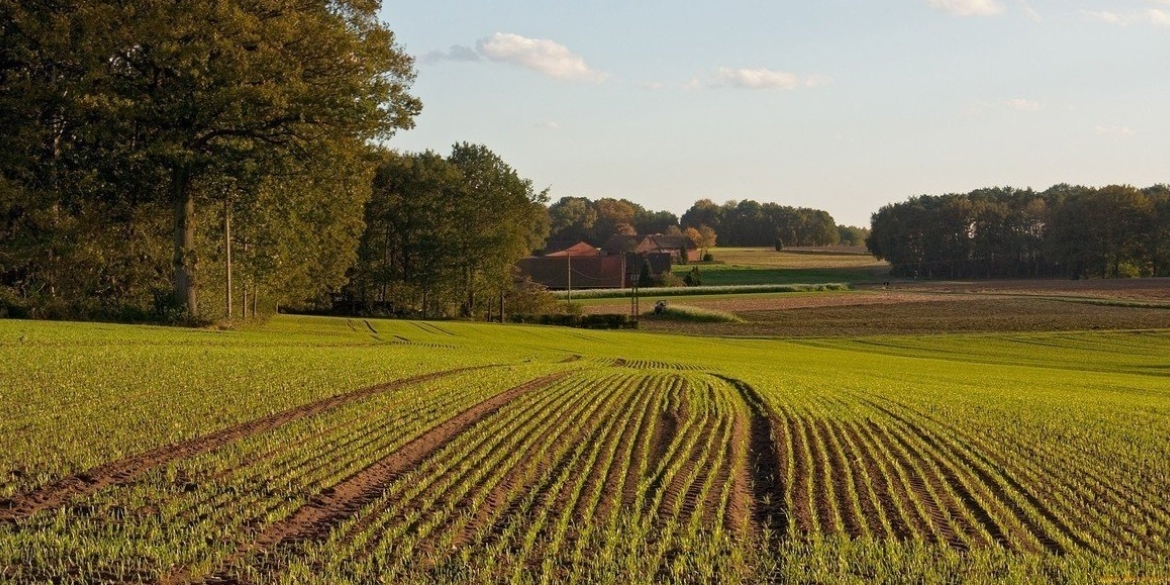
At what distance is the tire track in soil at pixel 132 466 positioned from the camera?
29.5 feet

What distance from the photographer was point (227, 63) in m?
34.0

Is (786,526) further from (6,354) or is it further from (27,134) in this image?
(27,134)

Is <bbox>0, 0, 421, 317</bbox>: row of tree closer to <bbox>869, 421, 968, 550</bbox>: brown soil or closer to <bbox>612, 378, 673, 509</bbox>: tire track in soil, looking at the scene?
<bbox>612, 378, 673, 509</bbox>: tire track in soil

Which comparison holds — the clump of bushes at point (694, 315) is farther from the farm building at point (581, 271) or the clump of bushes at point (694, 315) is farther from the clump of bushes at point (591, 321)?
the farm building at point (581, 271)

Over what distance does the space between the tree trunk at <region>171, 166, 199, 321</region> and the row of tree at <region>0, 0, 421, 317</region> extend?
0.18 ft

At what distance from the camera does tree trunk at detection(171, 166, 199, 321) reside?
36.2 m

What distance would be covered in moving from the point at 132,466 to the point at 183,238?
2822cm

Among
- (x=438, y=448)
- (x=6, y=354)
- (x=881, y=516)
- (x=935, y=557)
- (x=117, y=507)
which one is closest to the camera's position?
(x=935, y=557)

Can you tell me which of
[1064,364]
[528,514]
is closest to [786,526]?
[528,514]

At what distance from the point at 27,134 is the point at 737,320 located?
57.0 metres

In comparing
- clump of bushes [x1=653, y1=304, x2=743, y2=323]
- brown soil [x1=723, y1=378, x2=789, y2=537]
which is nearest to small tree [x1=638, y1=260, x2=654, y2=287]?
clump of bushes [x1=653, y1=304, x2=743, y2=323]

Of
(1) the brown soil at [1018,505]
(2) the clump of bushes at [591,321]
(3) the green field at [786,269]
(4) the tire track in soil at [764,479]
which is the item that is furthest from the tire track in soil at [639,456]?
(3) the green field at [786,269]

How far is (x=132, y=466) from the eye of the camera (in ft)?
35.0

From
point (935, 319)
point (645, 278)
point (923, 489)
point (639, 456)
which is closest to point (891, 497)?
point (923, 489)
